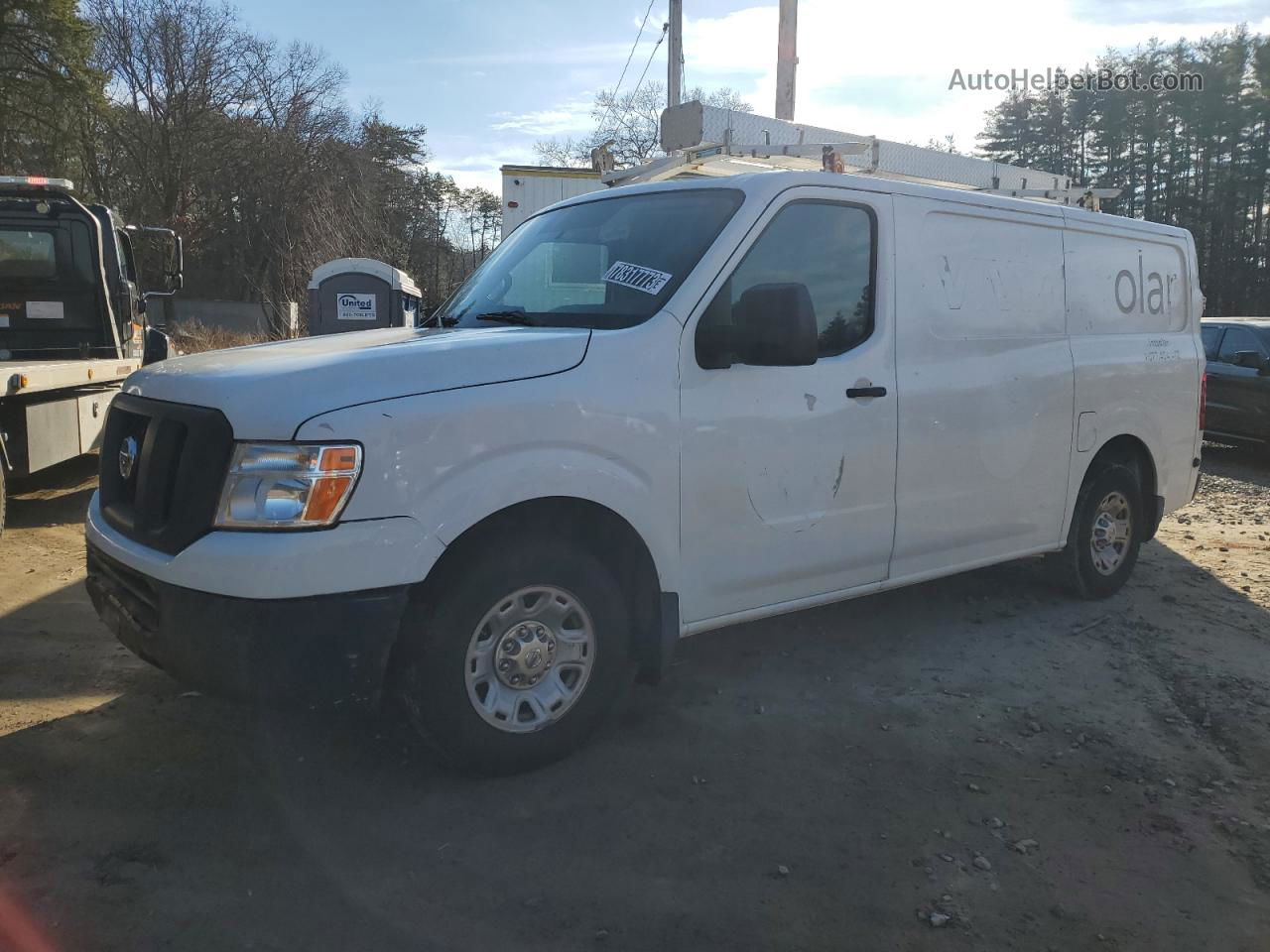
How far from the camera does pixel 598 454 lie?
3271 mm

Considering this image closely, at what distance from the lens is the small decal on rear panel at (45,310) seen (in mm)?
8570

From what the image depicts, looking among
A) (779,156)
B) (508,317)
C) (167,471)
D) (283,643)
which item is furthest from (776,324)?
(779,156)

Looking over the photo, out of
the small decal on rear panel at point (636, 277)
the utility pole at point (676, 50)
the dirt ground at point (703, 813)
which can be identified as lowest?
the dirt ground at point (703, 813)

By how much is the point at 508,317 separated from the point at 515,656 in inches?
55.5

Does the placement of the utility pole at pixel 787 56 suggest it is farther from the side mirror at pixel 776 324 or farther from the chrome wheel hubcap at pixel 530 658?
the chrome wheel hubcap at pixel 530 658

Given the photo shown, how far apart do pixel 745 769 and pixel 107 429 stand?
8.92 ft

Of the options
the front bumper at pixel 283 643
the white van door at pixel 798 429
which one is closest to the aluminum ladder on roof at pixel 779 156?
the white van door at pixel 798 429

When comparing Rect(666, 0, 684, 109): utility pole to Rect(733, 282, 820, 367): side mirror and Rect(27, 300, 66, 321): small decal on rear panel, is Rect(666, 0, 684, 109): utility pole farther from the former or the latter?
Rect(733, 282, 820, 367): side mirror

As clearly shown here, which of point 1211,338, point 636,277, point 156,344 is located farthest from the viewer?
point 1211,338

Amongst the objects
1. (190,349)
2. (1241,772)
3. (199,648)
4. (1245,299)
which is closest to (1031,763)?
(1241,772)

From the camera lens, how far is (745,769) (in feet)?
11.4

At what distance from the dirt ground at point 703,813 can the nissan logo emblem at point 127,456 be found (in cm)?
103

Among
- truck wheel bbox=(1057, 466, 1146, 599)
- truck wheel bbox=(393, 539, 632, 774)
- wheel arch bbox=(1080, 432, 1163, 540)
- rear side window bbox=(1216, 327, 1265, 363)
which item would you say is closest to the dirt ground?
truck wheel bbox=(393, 539, 632, 774)

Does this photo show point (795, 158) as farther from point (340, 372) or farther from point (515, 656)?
point (515, 656)
